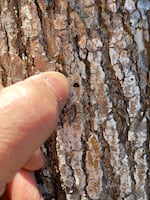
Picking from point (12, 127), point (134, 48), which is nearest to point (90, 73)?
point (134, 48)

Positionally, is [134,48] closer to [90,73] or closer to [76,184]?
[90,73]

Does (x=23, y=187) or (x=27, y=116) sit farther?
(x=23, y=187)

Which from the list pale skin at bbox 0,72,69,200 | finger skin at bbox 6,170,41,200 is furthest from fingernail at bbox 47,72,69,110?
finger skin at bbox 6,170,41,200

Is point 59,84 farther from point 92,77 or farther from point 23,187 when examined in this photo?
point 23,187

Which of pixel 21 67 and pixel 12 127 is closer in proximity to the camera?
pixel 12 127

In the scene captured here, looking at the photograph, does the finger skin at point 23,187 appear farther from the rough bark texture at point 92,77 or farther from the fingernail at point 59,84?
the fingernail at point 59,84

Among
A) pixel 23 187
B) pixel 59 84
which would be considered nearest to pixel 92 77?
pixel 59 84
